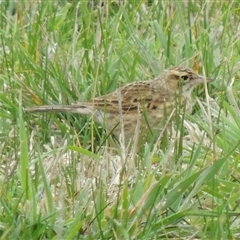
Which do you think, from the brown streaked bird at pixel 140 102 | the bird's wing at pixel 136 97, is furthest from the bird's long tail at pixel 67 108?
the bird's wing at pixel 136 97

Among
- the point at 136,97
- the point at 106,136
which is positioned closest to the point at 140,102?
the point at 136,97

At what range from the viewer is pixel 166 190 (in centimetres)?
415

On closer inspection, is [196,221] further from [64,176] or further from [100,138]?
[100,138]

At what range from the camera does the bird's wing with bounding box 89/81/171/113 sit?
5.97 meters

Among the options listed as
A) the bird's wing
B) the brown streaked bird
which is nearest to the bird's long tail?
the brown streaked bird

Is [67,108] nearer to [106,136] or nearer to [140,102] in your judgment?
[140,102]

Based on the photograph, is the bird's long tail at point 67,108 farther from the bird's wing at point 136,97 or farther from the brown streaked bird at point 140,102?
the bird's wing at point 136,97

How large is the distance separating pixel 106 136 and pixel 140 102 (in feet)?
3.61

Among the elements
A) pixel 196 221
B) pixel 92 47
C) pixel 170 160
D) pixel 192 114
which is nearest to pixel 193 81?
pixel 192 114

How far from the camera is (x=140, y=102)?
6.08 meters

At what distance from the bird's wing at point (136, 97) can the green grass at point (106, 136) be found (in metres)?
0.14

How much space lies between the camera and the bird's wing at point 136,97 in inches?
235

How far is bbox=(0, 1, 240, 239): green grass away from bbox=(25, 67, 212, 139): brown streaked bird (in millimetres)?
86

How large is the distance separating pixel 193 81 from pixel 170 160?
1550 mm
